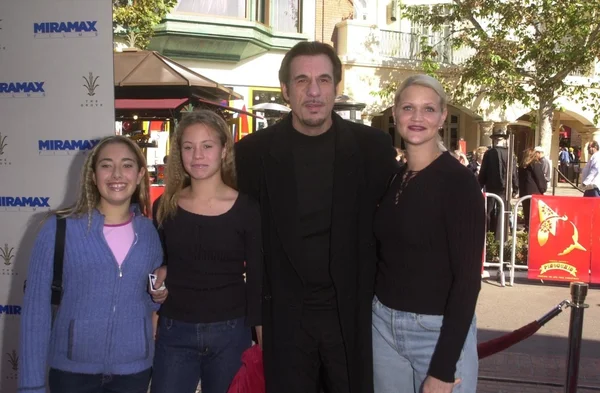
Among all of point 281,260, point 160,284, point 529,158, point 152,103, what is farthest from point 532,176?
point 160,284

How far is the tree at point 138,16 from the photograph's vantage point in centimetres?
1255

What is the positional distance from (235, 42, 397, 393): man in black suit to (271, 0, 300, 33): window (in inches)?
588

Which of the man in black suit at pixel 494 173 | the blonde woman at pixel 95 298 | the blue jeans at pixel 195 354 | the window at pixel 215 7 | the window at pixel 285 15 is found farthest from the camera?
the window at pixel 285 15

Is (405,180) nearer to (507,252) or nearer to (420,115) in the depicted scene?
(420,115)

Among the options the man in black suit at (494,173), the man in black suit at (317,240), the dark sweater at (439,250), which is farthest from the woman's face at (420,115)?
the man in black suit at (494,173)

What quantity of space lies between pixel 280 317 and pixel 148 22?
1174 cm

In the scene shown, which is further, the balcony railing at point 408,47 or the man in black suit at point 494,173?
the balcony railing at point 408,47

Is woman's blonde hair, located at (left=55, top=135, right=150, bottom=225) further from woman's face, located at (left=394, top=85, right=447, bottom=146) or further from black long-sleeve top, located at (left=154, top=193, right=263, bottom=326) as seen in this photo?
woman's face, located at (left=394, top=85, right=447, bottom=146)

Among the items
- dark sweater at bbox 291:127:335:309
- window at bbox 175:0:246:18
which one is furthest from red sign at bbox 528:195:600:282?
window at bbox 175:0:246:18

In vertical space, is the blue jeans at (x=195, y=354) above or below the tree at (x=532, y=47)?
below

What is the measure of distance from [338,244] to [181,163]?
875 millimetres

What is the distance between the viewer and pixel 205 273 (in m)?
2.72

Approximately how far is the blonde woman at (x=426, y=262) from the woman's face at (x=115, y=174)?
1128mm

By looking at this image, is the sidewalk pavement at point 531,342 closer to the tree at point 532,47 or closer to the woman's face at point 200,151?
the woman's face at point 200,151
